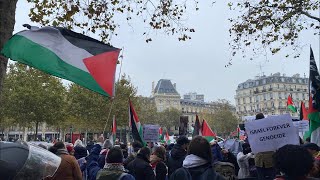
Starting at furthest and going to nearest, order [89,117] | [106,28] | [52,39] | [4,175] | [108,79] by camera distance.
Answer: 1. [89,117]
2. [106,28]
3. [52,39]
4. [108,79]
5. [4,175]

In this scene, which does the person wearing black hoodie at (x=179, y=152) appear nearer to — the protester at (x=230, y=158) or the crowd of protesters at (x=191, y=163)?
the crowd of protesters at (x=191, y=163)

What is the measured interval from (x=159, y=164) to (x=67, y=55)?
9.78 feet

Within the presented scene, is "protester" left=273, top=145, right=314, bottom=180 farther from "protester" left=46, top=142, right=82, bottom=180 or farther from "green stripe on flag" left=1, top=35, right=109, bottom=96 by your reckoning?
"protester" left=46, top=142, right=82, bottom=180

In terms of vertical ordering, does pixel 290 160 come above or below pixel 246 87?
below

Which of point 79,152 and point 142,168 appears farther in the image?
point 79,152

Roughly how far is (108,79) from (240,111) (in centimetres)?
13847

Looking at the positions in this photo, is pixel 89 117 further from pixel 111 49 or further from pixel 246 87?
pixel 246 87

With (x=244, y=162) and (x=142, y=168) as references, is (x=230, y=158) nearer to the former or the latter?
(x=244, y=162)

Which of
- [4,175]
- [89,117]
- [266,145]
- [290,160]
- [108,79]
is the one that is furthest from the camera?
[89,117]

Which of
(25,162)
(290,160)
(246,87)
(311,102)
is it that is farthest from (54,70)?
(246,87)

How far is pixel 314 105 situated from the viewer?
6.16 m

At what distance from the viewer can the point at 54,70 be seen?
202 inches

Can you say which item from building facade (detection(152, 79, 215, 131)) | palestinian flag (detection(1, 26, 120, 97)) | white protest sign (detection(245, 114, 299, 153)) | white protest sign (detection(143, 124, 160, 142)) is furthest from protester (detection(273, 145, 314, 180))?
building facade (detection(152, 79, 215, 131))

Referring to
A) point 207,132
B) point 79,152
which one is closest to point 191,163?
point 79,152
